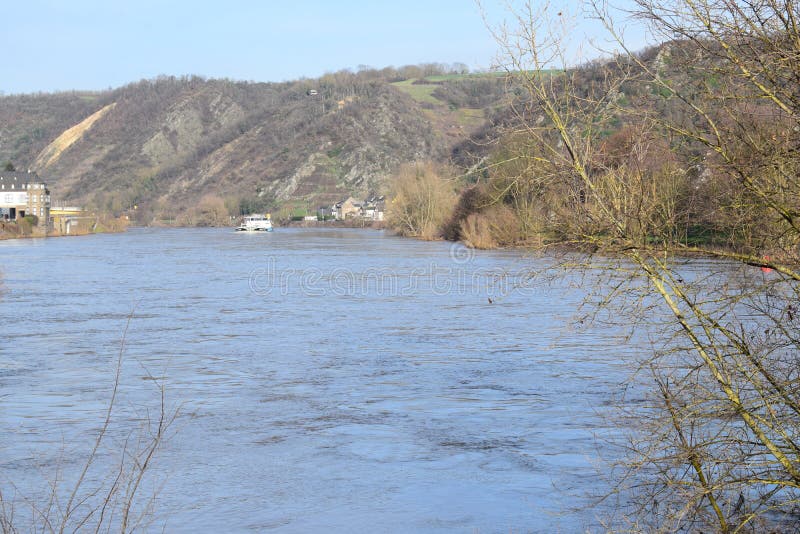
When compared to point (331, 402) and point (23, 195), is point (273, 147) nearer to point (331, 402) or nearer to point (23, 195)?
point (23, 195)

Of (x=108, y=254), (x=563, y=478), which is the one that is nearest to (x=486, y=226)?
(x=108, y=254)

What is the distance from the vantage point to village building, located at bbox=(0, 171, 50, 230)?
106231 millimetres

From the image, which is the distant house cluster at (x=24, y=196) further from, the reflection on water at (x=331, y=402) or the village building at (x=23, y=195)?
the reflection on water at (x=331, y=402)

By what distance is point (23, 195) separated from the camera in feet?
354

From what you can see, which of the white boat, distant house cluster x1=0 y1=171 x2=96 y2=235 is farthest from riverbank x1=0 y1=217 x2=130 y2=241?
the white boat

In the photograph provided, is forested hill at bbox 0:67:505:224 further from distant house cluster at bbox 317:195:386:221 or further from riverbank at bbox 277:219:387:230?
riverbank at bbox 277:219:387:230

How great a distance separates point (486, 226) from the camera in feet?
159

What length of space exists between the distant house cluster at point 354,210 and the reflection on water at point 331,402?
Result: 103668mm

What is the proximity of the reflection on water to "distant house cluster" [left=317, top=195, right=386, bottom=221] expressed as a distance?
103668 mm

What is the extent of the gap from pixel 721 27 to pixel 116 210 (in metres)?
158

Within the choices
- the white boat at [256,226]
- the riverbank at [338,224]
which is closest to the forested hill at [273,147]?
the riverbank at [338,224]

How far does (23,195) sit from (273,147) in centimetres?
6341

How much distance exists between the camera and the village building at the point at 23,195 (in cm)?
10623

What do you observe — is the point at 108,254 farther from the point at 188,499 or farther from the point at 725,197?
the point at 725,197
